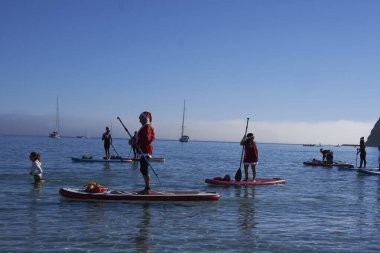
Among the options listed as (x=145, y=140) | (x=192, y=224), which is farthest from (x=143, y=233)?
(x=145, y=140)

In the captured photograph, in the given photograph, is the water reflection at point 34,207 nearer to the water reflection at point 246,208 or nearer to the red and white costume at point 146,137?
the red and white costume at point 146,137

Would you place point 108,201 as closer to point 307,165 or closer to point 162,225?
point 162,225

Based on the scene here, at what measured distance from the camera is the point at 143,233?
916cm

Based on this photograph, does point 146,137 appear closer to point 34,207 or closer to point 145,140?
point 145,140

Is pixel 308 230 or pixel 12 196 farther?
pixel 12 196

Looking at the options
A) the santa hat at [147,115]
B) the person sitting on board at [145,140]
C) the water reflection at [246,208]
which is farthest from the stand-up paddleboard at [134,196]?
the santa hat at [147,115]

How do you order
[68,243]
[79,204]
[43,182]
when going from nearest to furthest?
[68,243]
[79,204]
[43,182]

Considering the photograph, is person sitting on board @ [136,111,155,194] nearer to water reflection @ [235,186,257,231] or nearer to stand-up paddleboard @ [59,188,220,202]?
stand-up paddleboard @ [59,188,220,202]

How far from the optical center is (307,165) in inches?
1542

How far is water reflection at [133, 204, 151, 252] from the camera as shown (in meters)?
8.04

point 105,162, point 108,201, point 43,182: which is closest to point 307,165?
point 105,162

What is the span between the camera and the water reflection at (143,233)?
26.4 ft

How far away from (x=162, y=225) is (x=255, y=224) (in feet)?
6.75

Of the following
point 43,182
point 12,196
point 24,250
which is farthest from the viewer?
point 43,182
